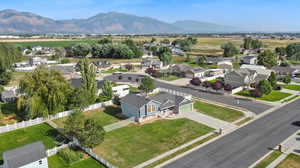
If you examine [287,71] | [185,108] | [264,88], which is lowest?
[185,108]

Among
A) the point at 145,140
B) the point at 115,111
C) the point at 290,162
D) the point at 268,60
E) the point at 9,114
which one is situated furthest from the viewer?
the point at 268,60

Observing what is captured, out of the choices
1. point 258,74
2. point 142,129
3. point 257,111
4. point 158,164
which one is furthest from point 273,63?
point 158,164

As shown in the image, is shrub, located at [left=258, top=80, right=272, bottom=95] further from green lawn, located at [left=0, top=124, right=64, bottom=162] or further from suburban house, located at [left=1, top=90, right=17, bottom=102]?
suburban house, located at [left=1, top=90, right=17, bottom=102]

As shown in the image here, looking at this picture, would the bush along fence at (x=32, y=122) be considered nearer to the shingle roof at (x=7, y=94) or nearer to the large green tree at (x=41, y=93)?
the large green tree at (x=41, y=93)

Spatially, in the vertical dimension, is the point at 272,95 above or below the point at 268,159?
above

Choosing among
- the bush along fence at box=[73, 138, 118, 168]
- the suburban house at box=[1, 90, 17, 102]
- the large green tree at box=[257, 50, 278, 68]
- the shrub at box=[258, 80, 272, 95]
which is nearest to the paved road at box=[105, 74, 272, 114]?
the shrub at box=[258, 80, 272, 95]

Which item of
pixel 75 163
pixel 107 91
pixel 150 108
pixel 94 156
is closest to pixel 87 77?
pixel 107 91

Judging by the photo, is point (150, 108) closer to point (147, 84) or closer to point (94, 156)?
point (147, 84)
